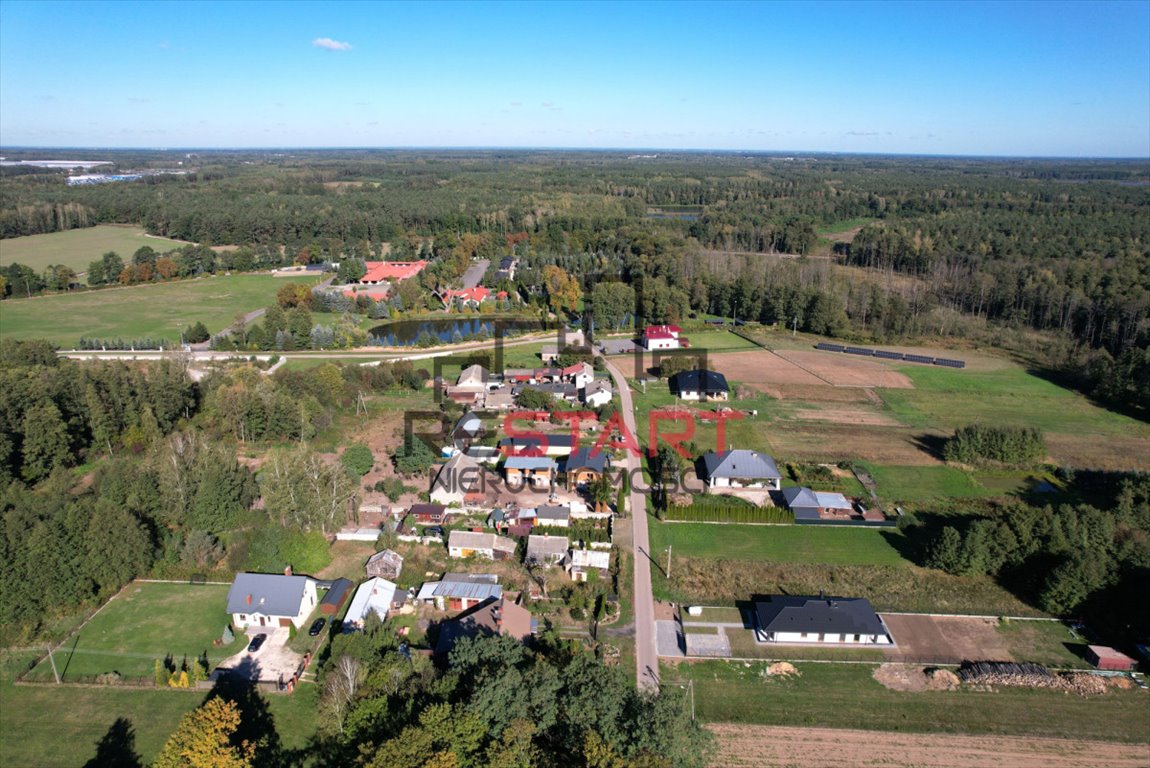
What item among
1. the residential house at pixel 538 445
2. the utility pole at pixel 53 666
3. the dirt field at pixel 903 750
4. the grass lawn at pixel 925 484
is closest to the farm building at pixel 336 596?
the utility pole at pixel 53 666

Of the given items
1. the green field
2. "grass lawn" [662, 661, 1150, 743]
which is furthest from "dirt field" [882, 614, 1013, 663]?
the green field

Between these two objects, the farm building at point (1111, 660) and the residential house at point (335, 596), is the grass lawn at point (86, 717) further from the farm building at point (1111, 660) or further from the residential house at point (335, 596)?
the farm building at point (1111, 660)

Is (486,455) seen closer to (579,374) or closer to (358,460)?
(358,460)

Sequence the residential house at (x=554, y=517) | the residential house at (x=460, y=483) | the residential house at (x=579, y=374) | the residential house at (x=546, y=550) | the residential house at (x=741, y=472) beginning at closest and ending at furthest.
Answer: the residential house at (x=546, y=550) < the residential house at (x=554, y=517) < the residential house at (x=460, y=483) < the residential house at (x=741, y=472) < the residential house at (x=579, y=374)

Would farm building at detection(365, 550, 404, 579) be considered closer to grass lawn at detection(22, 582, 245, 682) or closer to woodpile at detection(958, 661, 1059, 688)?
grass lawn at detection(22, 582, 245, 682)

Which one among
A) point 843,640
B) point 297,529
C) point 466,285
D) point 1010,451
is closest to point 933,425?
point 1010,451

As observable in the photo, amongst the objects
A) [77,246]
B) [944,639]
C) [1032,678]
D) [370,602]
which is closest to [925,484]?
[944,639]

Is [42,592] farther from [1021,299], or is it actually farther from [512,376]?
[1021,299]
